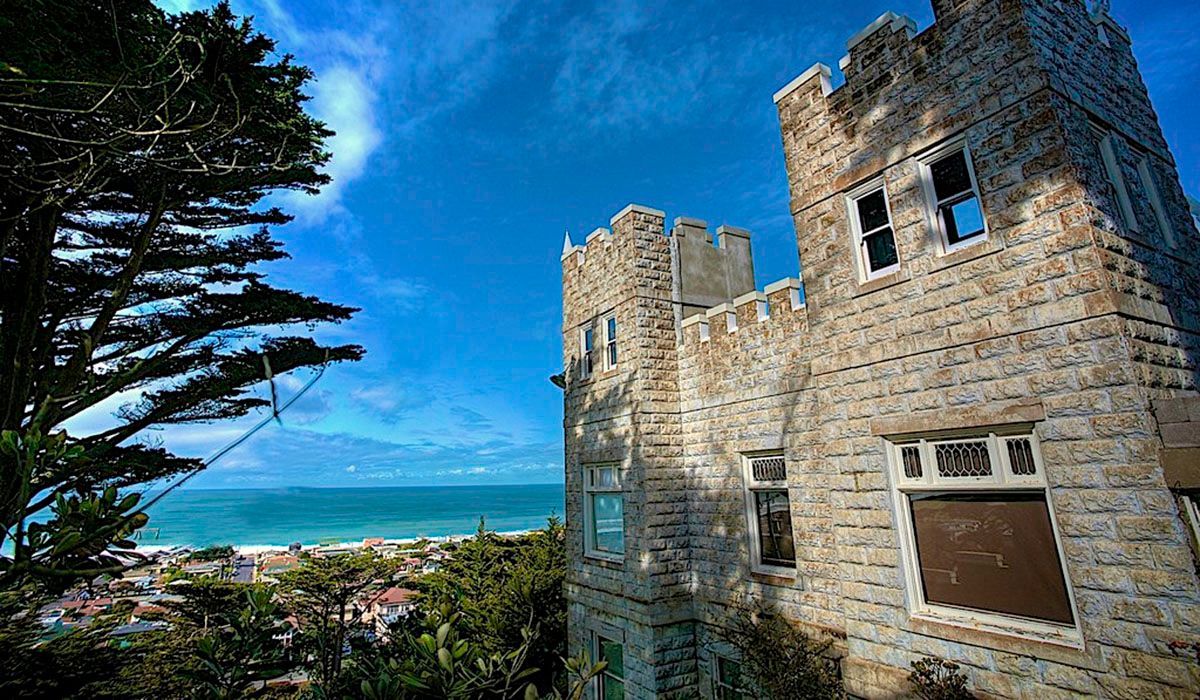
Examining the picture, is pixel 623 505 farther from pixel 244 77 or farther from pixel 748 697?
pixel 244 77

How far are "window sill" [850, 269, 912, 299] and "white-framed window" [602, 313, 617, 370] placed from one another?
5.09 m

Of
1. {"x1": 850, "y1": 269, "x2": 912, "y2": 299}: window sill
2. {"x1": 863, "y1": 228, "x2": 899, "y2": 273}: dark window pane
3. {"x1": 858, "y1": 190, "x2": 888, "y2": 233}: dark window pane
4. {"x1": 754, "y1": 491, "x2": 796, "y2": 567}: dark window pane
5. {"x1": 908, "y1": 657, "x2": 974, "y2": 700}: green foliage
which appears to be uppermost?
{"x1": 858, "y1": 190, "x2": 888, "y2": 233}: dark window pane

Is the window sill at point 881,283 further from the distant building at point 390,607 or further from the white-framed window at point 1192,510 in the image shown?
the distant building at point 390,607

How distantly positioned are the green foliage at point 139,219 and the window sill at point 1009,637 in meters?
5.68

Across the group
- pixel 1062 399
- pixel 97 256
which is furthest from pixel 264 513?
pixel 1062 399

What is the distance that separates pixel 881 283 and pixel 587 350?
6374mm

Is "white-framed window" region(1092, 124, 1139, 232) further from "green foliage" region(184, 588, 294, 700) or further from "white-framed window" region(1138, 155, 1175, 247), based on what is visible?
"green foliage" region(184, 588, 294, 700)

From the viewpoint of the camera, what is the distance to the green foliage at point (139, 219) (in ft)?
14.4

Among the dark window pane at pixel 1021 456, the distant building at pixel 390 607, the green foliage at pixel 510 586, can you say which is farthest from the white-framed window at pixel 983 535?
the distant building at pixel 390 607

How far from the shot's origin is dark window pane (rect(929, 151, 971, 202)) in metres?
5.20

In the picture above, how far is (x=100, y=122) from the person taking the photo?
4992 mm

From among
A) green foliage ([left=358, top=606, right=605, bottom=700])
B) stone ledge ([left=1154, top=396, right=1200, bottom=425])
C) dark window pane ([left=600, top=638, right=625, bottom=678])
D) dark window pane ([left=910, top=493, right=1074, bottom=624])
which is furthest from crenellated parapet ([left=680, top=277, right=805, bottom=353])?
green foliage ([left=358, top=606, right=605, bottom=700])

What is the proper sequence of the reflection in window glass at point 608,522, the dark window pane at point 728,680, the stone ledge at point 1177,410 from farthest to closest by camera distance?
the reflection in window glass at point 608,522, the dark window pane at point 728,680, the stone ledge at point 1177,410

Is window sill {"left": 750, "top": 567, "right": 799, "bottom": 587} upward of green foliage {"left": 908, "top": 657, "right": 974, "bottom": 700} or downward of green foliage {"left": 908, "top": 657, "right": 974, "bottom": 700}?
upward
